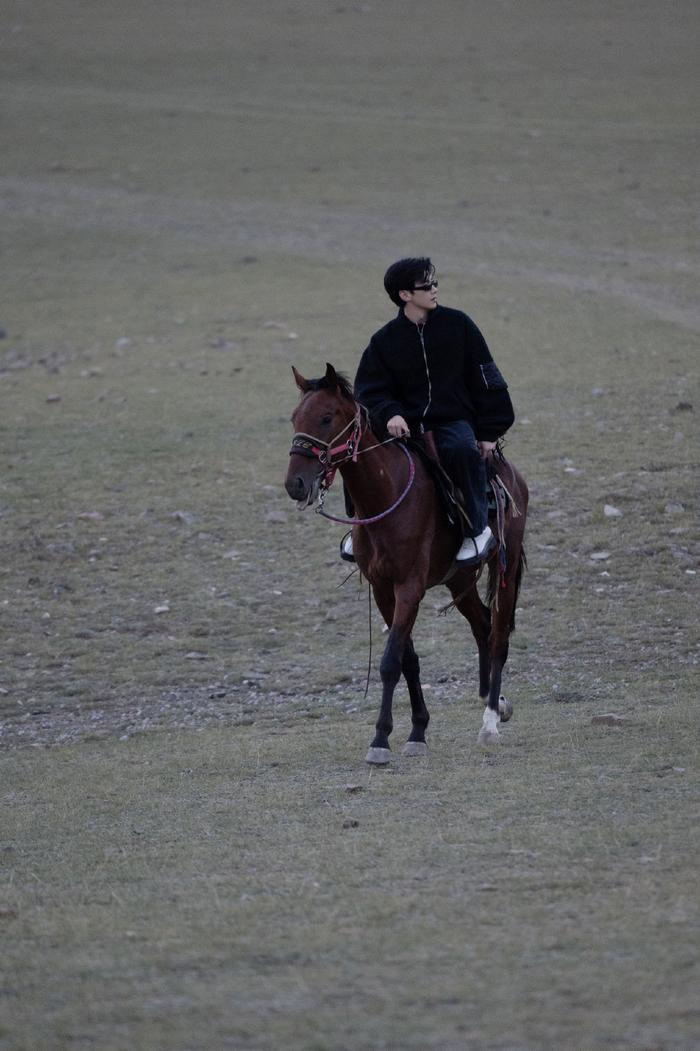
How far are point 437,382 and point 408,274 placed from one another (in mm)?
616

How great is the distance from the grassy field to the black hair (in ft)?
8.26

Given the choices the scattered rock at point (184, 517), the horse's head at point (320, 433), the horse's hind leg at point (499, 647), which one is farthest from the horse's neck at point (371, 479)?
the scattered rock at point (184, 517)

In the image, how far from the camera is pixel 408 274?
25.5 ft

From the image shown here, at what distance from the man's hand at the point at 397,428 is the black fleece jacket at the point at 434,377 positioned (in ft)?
0.22

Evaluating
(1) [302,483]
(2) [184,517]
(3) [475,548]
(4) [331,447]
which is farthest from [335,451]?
(2) [184,517]

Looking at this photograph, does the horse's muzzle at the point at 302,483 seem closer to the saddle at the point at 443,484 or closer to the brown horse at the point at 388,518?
the brown horse at the point at 388,518

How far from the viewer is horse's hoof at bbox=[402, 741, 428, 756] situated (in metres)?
7.68

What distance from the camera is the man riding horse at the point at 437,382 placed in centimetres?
782

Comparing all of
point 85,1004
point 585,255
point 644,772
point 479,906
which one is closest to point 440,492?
point 644,772

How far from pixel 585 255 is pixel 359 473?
17.6m

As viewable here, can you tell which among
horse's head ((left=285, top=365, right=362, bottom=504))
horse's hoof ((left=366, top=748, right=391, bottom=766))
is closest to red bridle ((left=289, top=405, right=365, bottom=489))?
horse's head ((left=285, top=365, right=362, bottom=504))

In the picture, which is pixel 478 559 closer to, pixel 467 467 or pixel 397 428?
pixel 467 467

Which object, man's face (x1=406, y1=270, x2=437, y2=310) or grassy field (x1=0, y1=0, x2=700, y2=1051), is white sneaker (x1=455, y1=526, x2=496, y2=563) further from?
man's face (x1=406, y1=270, x2=437, y2=310)

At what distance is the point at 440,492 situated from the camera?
25.8 ft
